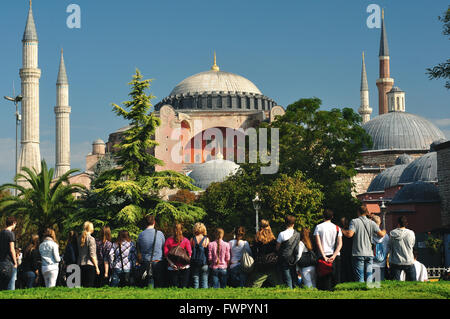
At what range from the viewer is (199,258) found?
11.0 m

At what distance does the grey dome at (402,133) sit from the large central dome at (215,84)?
16.3 meters

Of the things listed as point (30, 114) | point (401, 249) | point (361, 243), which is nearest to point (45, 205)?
point (401, 249)

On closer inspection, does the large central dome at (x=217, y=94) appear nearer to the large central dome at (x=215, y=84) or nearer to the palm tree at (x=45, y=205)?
the large central dome at (x=215, y=84)

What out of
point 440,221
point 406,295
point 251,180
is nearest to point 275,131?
point 251,180

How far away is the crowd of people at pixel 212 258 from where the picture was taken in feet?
32.9

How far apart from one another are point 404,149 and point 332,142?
27.2m

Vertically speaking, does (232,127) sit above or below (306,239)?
above

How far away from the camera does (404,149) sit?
56.3m

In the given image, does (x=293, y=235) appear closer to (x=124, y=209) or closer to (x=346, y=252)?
(x=346, y=252)

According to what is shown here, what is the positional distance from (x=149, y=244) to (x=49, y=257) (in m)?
1.43

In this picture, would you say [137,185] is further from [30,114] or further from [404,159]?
[30,114]

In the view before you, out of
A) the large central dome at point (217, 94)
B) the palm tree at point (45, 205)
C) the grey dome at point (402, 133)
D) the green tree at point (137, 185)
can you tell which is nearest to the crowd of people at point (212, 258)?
the green tree at point (137, 185)

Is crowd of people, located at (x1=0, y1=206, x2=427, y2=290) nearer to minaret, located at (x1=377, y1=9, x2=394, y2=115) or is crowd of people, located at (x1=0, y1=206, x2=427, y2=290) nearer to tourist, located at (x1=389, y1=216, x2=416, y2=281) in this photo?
tourist, located at (x1=389, y1=216, x2=416, y2=281)

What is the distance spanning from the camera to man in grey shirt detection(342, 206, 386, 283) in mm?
9945
